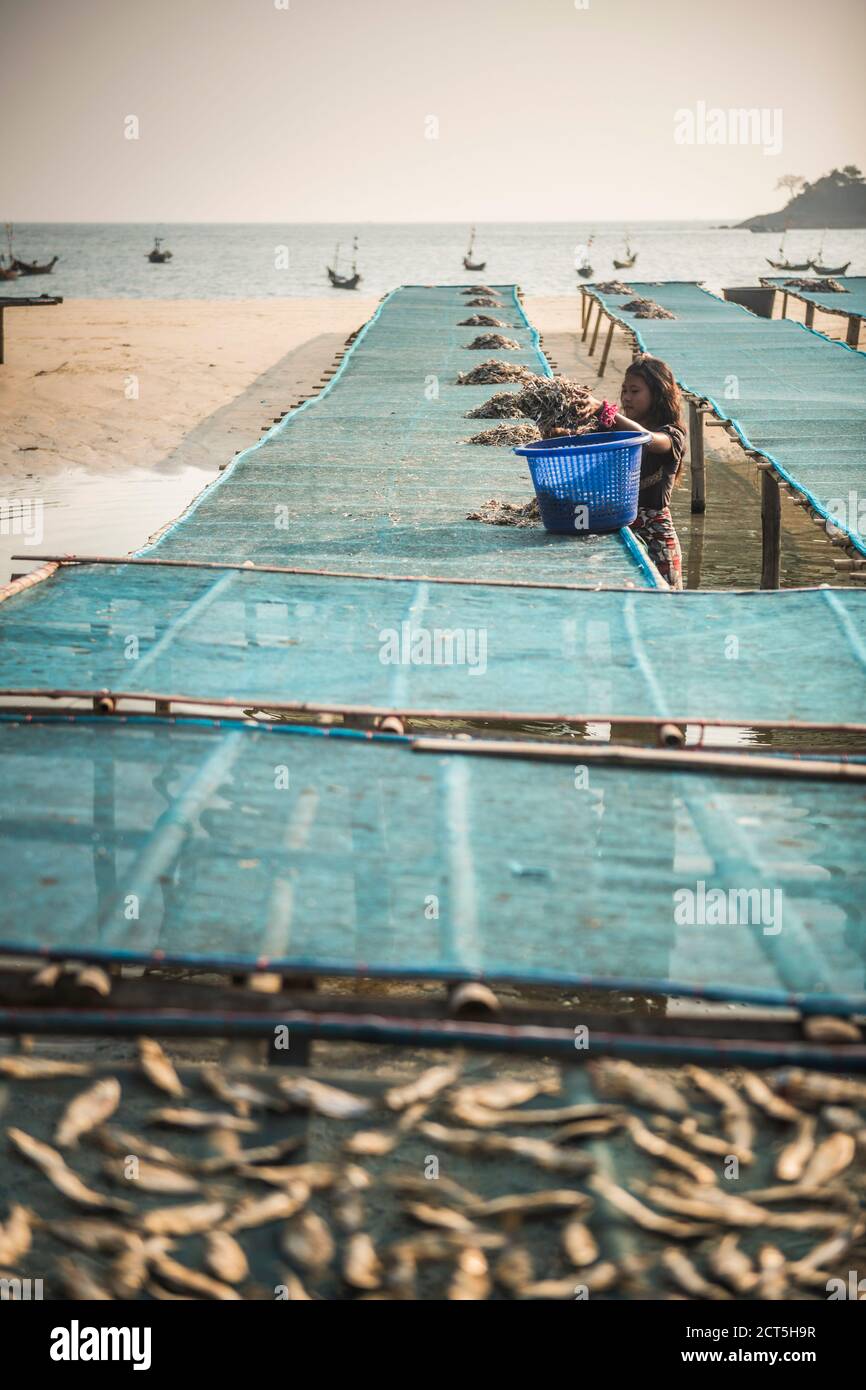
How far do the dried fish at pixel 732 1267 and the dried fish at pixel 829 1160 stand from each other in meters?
0.36

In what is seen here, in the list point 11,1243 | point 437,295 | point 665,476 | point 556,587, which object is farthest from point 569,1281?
point 437,295

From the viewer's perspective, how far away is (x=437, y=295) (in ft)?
83.8

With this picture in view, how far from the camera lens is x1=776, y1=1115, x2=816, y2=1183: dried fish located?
3.46m

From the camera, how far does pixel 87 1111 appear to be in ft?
12.0

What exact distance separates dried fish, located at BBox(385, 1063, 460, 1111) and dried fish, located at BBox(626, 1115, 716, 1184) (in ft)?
2.03

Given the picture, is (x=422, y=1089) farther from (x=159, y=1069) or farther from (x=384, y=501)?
(x=384, y=501)

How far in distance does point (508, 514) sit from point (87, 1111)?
493cm

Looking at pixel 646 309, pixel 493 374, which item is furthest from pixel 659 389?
pixel 646 309

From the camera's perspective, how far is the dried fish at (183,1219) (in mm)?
3227

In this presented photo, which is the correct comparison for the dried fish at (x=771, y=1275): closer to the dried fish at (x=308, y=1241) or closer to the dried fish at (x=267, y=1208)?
the dried fish at (x=308, y=1241)

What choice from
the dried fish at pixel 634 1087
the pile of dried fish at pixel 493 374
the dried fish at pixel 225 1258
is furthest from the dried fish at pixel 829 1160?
the pile of dried fish at pixel 493 374
